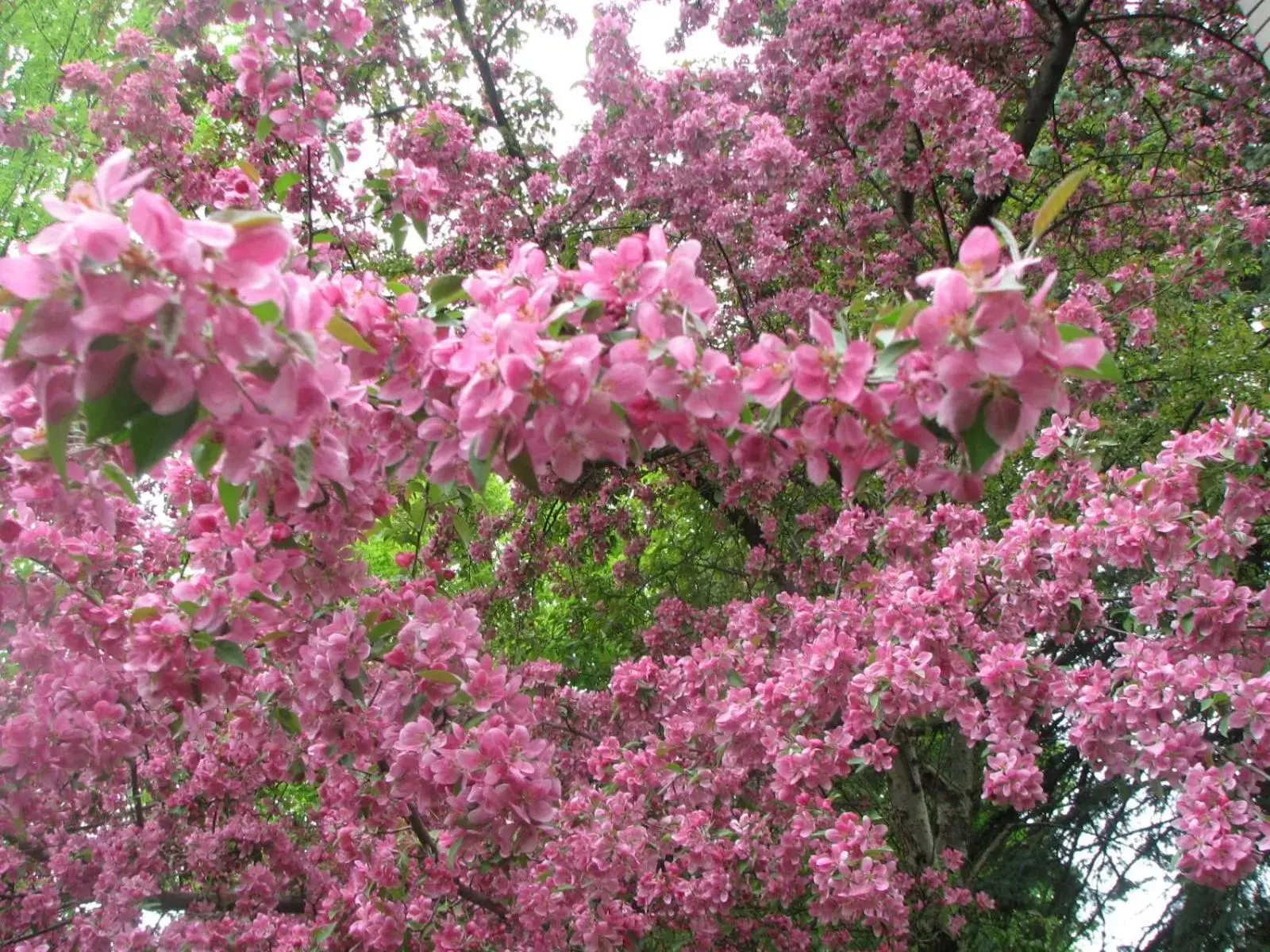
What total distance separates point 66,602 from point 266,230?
2254mm

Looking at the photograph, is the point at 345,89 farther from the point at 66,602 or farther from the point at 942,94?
the point at 66,602

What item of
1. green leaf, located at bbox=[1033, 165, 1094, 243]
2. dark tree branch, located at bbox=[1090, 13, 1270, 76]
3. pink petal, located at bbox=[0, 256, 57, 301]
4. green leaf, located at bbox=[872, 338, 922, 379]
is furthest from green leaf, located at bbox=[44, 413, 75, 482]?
dark tree branch, located at bbox=[1090, 13, 1270, 76]

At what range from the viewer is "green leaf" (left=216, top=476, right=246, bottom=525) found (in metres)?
1.47

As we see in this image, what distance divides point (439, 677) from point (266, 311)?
56.1 inches

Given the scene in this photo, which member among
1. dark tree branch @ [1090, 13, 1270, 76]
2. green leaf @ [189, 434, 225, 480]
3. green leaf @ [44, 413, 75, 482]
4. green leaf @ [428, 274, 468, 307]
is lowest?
green leaf @ [44, 413, 75, 482]

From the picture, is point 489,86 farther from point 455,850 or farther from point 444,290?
point 455,850

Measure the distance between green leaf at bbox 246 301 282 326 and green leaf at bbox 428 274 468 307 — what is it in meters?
0.59

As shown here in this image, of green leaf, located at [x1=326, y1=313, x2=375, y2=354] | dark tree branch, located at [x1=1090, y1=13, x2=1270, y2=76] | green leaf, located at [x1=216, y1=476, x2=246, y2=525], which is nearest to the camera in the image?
Result: green leaf, located at [x1=326, y1=313, x2=375, y2=354]

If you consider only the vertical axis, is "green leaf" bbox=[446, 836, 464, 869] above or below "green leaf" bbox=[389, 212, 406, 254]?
below

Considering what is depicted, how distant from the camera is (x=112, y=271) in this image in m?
0.95

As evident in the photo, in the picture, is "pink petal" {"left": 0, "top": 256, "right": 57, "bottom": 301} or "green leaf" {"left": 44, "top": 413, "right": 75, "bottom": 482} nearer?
"pink petal" {"left": 0, "top": 256, "right": 57, "bottom": 301}

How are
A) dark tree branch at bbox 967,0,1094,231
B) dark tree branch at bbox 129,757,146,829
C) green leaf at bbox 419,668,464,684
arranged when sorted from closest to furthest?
green leaf at bbox 419,668,464,684 < dark tree branch at bbox 129,757,146,829 < dark tree branch at bbox 967,0,1094,231

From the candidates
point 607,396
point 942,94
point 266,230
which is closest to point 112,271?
Answer: point 266,230

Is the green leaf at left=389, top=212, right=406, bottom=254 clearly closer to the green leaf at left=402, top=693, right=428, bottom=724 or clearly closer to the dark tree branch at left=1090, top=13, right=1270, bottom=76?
the green leaf at left=402, top=693, right=428, bottom=724
